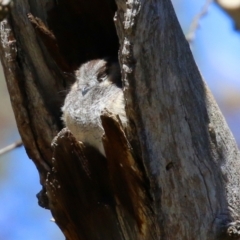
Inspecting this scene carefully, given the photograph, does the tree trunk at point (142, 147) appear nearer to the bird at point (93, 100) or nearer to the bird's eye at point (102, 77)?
the bird at point (93, 100)

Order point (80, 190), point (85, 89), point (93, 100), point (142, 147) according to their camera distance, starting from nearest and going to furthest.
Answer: point (142, 147), point (80, 190), point (93, 100), point (85, 89)

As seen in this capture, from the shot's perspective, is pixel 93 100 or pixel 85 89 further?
pixel 85 89

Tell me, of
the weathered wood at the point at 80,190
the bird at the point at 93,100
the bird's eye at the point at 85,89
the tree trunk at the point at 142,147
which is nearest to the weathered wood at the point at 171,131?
the tree trunk at the point at 142,147

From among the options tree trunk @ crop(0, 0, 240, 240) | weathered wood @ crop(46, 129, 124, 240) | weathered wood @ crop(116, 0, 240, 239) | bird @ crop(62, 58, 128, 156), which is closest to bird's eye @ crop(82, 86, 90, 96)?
bird @ crop(62, 58, 128, 156)

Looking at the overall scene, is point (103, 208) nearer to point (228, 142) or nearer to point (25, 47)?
point (228, 142)

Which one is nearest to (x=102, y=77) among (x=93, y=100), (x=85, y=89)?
(x=85, y=89)

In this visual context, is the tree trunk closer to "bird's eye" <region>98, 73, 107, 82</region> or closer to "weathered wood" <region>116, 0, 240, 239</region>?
"weathered wood" <region>116, 0, 240, 239</region>

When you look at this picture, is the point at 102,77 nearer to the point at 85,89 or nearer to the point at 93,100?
the point at 85,89
